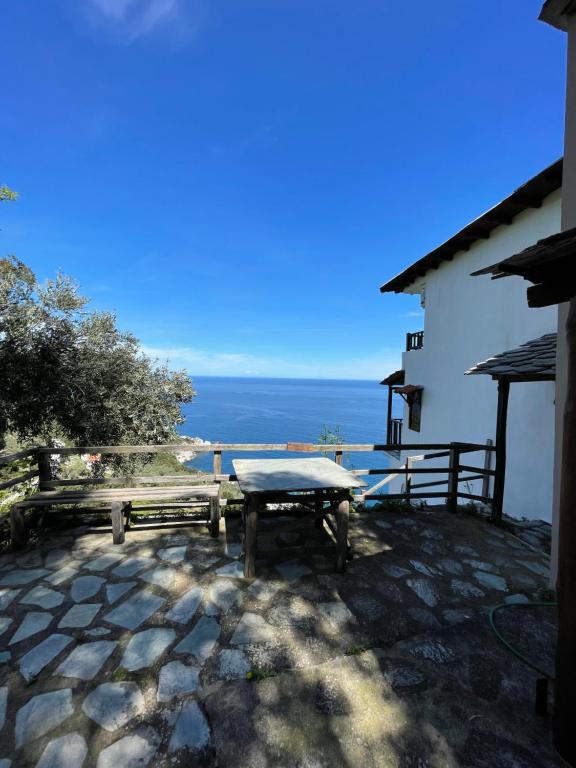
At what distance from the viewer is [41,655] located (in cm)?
228

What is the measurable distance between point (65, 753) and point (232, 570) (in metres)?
1.71

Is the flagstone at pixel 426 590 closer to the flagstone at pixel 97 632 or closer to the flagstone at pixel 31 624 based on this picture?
the flagstone at pixel 97 632

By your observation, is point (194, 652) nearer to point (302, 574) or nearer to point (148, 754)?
point (148, 754)

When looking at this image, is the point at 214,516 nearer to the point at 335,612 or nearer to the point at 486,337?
the point at 335,612

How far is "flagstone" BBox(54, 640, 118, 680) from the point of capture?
7.00 ft

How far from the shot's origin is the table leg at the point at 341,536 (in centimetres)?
329

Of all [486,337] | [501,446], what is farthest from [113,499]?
[486,337]

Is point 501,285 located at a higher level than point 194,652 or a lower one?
higher

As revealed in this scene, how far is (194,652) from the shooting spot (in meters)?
2.32

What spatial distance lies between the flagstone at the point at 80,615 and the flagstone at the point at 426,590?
2.59 m

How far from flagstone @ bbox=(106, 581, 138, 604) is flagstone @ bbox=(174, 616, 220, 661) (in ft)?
2.53

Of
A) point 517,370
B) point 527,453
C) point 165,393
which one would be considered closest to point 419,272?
point 527,453

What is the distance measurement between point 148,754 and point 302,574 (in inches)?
70.4

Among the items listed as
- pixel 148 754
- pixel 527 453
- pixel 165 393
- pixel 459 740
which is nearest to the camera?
pixel 148 754
